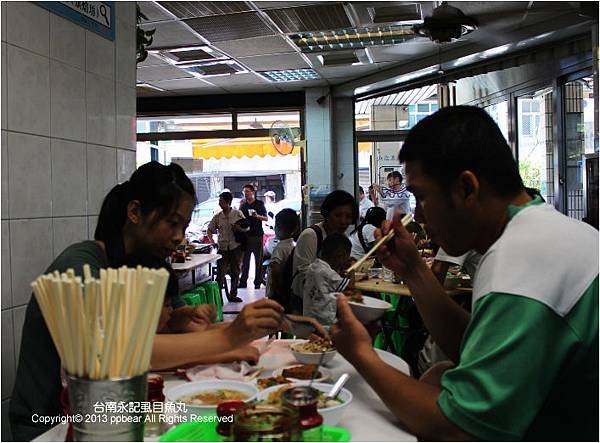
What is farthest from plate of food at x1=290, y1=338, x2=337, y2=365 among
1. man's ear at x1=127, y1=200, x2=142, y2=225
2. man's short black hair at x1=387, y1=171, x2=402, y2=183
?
man's short black hair at x1=387, y1=171, x2=402, y2=183

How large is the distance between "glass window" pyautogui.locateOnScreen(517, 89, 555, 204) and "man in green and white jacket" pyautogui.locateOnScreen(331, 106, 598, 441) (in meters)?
4.95

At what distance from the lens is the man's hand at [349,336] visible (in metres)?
1.35

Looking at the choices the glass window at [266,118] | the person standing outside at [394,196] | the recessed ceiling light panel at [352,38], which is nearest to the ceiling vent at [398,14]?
the recessed ceiling light panel at [352,38]

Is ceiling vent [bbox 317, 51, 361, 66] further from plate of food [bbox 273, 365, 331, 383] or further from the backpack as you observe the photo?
plate of food [bbox 273, 365, 331, 383]

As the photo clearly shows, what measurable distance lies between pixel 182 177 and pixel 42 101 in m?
1.06

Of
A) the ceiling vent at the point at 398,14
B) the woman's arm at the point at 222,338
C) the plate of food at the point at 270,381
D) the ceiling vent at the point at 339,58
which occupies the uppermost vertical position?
the ceiling vent at the point at 339,58

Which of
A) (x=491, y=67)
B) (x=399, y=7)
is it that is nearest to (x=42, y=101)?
(x=399, y=7)

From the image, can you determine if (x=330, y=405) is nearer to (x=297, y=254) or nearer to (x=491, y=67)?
(x=297, y=254)

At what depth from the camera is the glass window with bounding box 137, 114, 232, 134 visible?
9.18 metres

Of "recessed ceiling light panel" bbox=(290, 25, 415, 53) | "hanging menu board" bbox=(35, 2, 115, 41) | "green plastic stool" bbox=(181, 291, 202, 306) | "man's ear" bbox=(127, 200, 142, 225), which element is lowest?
"green plastic stool" bbox=(181, 291, 202, 306)

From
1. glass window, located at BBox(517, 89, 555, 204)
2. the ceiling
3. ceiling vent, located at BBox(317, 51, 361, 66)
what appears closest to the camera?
the ceiling

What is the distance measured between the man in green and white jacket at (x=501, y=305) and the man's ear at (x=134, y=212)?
0.86m

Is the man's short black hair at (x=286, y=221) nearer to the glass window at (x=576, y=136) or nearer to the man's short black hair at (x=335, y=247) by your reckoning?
the man's short black hair at (x=335, y=247)

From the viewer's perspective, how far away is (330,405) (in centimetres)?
132
